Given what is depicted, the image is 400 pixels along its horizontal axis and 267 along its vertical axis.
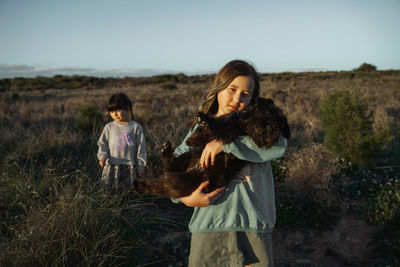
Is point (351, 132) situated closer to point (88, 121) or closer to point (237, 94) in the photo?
point (237, 94)

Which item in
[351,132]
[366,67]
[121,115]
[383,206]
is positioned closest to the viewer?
[383,206]

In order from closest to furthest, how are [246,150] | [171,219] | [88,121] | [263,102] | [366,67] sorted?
[246,150] < [263,102] < [171,219] < [88,121] < [366,67]

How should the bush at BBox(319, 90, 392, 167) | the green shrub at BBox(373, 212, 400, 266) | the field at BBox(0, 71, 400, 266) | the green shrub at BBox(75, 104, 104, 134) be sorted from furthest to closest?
the green shrub at BBox(75, 104, 104, 134) < the bush at BBox(319, 90, 392, 167) < the green shrub at BBox(373, 212, 400, 266) < the field at BBox(0, 71, 400, 266)

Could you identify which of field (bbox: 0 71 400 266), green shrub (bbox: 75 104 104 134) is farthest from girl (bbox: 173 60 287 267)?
green shrub (bbox: 75 104 104 134)

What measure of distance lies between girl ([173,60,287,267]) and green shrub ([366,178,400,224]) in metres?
2.62

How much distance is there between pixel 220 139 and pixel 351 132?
177 inches

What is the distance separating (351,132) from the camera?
5039 millimetres

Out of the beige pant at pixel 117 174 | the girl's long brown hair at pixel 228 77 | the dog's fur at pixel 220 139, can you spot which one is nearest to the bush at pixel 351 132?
the beige pant at pixel 117 174

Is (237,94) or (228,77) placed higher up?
(228,77)

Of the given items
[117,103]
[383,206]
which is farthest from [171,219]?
[383,206]

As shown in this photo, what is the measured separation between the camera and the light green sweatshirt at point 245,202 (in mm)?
1519

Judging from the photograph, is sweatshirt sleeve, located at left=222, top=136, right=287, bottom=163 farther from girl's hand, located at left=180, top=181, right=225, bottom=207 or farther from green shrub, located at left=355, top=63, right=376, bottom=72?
→ green shrub, located at left=355, top=63, right=376, bottom=72

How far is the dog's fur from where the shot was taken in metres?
1.48

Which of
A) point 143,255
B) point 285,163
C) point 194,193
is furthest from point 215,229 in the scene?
point 285,163
